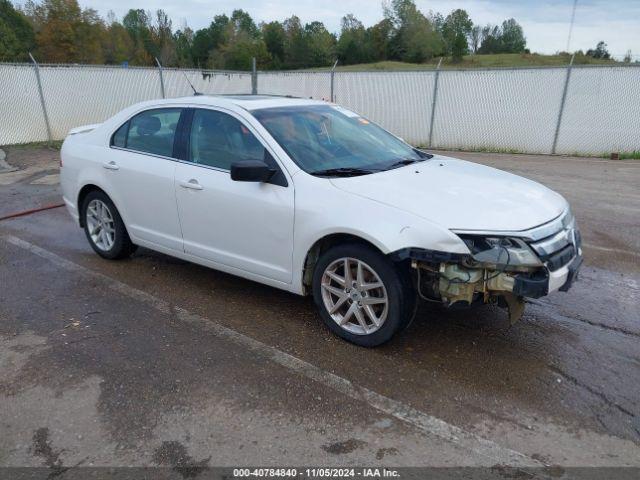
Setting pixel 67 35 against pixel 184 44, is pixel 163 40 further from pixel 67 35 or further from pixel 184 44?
pixel 67 35

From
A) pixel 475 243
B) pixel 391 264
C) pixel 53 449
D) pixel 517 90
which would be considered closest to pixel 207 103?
pixel 391 264

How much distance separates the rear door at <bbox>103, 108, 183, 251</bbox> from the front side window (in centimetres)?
25

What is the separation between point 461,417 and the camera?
2.93 m

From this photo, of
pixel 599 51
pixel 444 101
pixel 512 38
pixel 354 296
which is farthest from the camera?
pixel 512 38

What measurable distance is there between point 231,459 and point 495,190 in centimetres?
246

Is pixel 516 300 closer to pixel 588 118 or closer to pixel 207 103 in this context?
pixel 207 103

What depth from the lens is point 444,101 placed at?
15062 mm

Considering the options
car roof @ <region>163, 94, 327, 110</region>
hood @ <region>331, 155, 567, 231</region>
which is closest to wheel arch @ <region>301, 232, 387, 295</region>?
hood @ <region>331, 155, 567, 231</region>

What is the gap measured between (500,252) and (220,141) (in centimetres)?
240

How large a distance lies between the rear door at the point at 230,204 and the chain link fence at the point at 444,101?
11734 mm

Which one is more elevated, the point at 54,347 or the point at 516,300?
the point at 516,300

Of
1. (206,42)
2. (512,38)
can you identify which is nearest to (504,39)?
(512,38)

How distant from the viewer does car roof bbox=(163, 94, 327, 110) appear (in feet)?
14.3

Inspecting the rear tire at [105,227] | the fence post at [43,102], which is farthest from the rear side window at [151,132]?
the fence post at [43,102]
